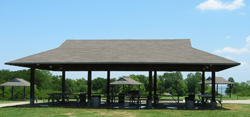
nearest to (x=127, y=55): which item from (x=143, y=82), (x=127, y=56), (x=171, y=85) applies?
(x=127, y=56)

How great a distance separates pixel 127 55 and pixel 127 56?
242 mm

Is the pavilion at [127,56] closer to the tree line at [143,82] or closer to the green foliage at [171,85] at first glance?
the tree line at [143,82]

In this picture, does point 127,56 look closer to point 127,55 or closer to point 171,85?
point 127,55

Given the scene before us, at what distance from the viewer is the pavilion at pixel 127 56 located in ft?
49.5

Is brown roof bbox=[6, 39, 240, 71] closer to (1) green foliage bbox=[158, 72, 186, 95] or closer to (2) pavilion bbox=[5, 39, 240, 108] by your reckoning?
(2) pavilion bbox=[5, 39, 240, 108]

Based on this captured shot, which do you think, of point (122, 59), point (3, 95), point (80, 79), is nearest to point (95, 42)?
point (122, 59)

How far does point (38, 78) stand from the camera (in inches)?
2142

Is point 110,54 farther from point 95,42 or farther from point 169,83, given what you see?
point 169,83

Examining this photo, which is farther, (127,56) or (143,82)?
(143,82)

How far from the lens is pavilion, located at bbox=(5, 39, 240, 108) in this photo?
15102 mm

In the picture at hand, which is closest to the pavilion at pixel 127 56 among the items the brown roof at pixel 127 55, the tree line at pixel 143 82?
the brown roof at pixel 127 55

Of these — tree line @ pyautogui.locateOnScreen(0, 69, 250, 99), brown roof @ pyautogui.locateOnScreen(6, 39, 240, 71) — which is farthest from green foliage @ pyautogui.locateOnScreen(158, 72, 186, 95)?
brown roof @ pyautogui.locateOnScreen(6, 39, 240, 71)

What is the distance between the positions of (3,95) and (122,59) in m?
18.4

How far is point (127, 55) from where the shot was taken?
53.9 ft
